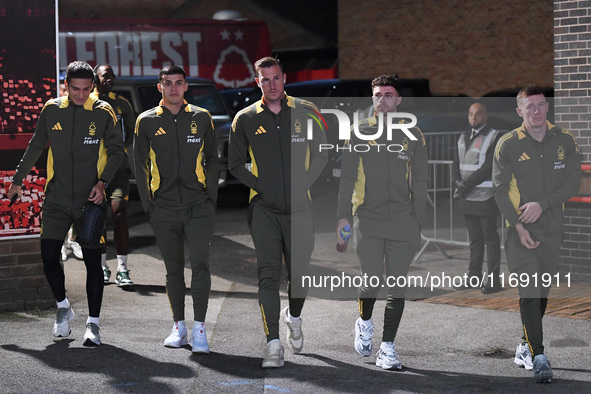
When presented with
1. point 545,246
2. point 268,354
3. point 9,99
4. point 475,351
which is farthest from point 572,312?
point 9,99

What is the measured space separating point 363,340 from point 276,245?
0.85 meters

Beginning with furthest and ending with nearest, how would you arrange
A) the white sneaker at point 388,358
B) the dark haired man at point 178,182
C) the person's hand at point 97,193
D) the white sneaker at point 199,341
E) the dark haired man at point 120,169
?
the dark haired man at point 120,169 → the person's hand at point 97,193 → the dark haired man at point 178,182 → the white sneaker at point 199,341 → the white sneaker at point 388,358

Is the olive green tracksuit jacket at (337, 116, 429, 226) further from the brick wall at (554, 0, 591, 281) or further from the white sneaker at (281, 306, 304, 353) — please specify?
the brick wall at (554, 0, 591, 281)

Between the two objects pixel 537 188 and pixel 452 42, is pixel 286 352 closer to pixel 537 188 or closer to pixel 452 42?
pixel 537 188

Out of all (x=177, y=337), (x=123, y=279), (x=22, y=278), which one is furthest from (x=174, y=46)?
(x=177, y=337)

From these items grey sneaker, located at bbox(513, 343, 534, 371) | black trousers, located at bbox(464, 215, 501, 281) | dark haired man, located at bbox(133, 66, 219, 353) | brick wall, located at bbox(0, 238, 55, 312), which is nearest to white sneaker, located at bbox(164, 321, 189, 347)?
dark haired man, located at bbox(133, 66, 219, 353)

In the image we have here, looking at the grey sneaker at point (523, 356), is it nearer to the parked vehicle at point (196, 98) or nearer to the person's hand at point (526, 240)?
the person's hand at point (526, 240)

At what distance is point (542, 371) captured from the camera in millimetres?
5762

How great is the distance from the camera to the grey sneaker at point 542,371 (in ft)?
18.9

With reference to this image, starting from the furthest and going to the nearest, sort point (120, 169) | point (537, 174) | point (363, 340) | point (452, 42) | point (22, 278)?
point (452, 42), point (120, 169), point (22, 278), point (363, 340), point (537, 174)

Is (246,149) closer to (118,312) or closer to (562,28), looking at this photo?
(118,312)

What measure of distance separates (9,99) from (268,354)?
312 cm

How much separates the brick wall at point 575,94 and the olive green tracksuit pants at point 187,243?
13.5ft

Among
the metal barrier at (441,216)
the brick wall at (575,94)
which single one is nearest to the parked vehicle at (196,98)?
the metal barrier at (441,216)
